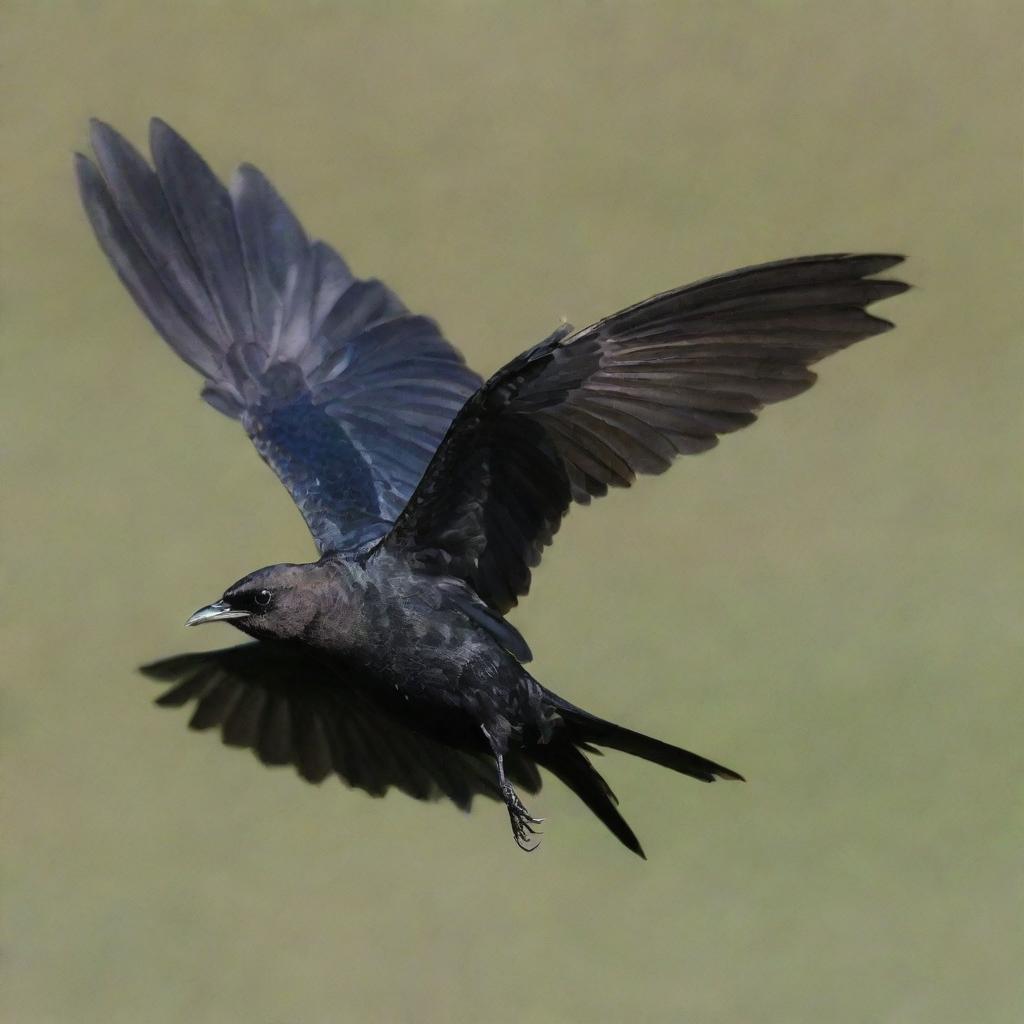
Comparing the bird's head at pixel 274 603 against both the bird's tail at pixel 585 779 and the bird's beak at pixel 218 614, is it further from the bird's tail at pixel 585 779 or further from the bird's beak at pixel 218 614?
the bird's tail at pixel 585 779

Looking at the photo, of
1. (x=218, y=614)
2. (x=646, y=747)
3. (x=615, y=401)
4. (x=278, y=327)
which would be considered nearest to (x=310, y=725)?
(x=218, y=614)

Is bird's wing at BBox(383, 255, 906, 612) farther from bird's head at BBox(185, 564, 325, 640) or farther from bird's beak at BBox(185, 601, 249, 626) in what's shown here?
bird's beak at BBox(185, 601, 249, 626)

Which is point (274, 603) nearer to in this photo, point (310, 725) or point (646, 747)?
point (646, 747)

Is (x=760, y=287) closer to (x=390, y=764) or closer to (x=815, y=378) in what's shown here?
(x=815, y=378)

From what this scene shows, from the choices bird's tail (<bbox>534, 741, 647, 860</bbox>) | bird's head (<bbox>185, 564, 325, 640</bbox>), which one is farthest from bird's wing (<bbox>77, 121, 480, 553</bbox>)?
bird's tail (<bbox>534, 741, 647, 860</bbox>)

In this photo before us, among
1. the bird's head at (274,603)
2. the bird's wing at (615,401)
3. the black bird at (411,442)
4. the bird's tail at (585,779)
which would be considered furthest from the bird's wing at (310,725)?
the bird's wing at (615,401)
